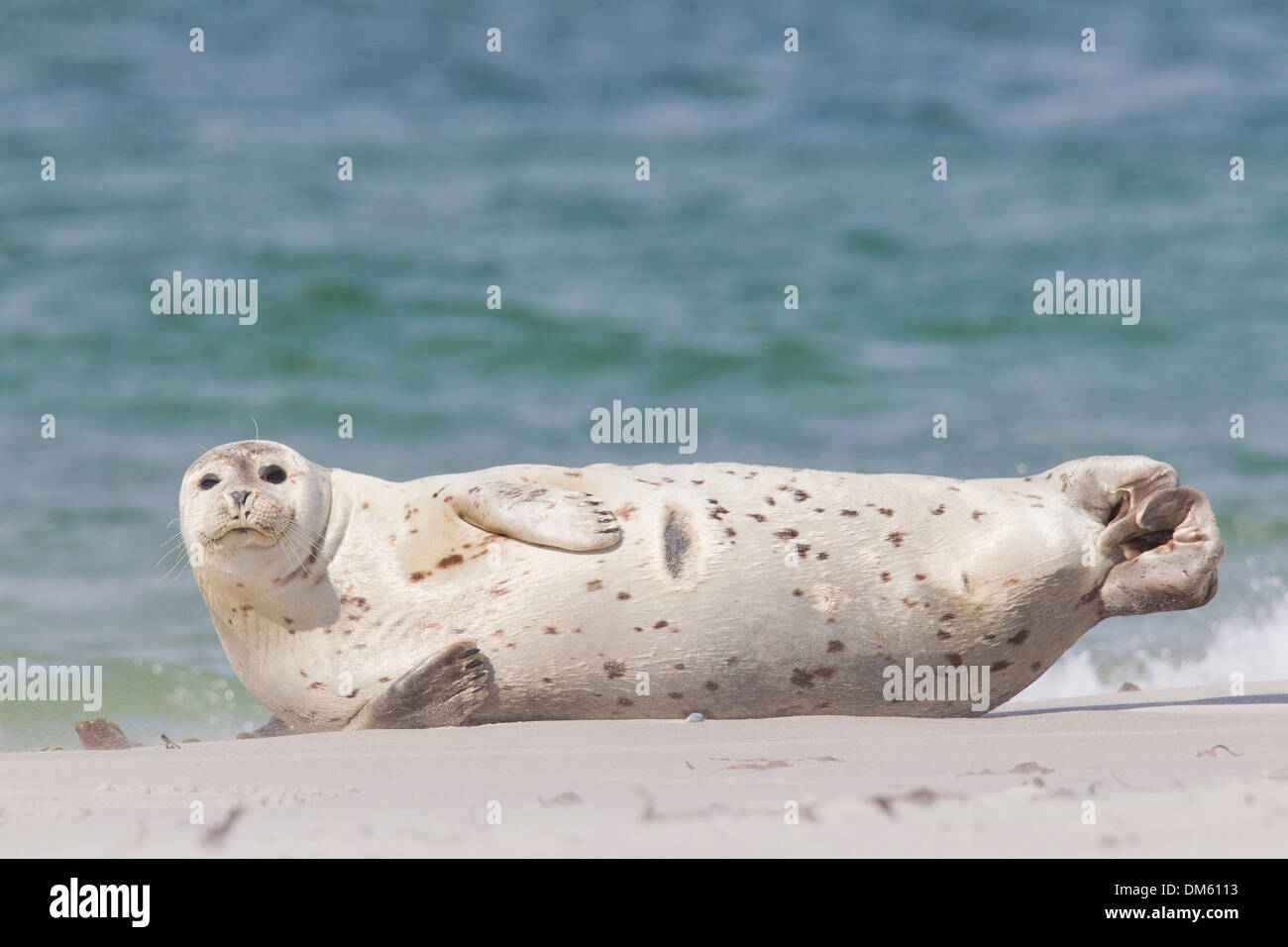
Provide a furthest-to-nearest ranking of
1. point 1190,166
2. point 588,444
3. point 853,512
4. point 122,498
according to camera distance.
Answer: point 1190,166 < point 588,444 < point 122,498 < point 853,512

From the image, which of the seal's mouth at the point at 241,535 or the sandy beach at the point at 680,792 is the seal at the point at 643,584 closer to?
the seal's mouth at the point at 241,535

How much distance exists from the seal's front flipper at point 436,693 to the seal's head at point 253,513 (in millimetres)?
597

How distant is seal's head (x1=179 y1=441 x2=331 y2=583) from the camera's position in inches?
187

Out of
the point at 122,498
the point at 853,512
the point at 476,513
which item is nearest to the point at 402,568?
the point at 476,513

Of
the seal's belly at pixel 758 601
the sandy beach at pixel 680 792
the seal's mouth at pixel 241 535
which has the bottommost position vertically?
the sandy beach at pixel 680 792

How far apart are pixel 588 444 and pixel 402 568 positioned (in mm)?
5627

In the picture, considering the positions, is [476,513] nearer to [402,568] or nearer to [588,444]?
[402,568]

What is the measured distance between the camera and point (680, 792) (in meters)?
2.82

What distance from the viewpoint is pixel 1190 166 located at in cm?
1370

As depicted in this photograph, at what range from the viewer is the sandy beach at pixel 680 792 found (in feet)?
7.44

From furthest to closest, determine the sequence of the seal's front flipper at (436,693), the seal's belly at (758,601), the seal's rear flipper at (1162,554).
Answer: the seal's rear flipper at (1162,554)
the seal's belly at (758,601)
the seal's front flipper at (436,693)

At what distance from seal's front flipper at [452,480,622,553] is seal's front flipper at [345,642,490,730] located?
427 mm

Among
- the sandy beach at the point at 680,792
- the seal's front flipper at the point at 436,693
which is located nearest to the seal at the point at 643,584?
the seal's front flipper at the point at 436,693
